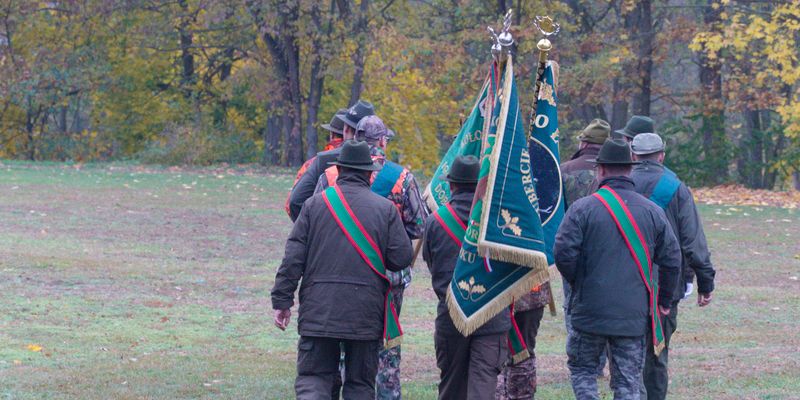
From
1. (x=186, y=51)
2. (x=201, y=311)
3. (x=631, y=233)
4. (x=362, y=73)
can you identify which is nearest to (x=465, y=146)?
(x=631, y=233)

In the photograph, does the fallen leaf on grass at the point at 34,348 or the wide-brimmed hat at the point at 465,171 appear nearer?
the wide-brimmed hat at the point at 465,171

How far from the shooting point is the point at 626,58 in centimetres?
3067

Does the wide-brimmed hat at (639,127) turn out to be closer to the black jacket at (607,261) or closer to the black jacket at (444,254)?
the black jacket at (607,261)

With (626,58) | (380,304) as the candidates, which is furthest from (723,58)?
(380,304)

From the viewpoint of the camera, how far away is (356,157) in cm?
683

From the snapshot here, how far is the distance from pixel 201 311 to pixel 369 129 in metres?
5.19

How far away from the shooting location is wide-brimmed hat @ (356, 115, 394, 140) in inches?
302

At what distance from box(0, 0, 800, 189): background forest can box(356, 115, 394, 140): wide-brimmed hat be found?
21119mm

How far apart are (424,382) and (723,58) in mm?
23708

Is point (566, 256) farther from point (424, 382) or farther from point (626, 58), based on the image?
point (626, 58)

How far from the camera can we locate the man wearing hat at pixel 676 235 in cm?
753

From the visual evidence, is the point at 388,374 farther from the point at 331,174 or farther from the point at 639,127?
the point at 639,127

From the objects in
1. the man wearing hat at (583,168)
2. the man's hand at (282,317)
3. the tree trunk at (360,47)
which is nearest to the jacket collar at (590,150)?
the man wearing hat at (583,168)

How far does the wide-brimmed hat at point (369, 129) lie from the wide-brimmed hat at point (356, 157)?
2.63 feet
